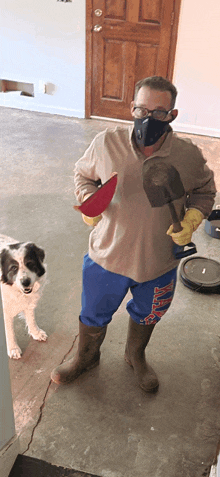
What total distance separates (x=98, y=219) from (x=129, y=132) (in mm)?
402

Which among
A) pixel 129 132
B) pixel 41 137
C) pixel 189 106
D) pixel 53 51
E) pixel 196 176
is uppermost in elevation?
pixel 129 132

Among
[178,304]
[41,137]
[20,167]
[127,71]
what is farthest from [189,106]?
[178,304]

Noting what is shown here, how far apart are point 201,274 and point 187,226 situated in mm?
1438

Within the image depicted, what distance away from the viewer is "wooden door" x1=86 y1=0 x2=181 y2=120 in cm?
518

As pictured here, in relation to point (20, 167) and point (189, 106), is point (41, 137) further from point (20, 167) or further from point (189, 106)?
point (189, 106)

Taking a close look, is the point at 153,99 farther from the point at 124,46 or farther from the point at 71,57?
the point at 71,57

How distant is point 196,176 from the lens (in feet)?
5.86

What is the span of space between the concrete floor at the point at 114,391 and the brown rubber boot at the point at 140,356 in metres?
0.06

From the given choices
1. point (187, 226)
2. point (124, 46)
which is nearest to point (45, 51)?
point (124, 46)

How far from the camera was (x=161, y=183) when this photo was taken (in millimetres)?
1683

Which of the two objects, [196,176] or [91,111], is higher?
[196,176]

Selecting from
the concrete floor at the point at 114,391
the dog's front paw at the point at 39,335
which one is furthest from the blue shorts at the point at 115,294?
the dog's front paw at the point at 39,335

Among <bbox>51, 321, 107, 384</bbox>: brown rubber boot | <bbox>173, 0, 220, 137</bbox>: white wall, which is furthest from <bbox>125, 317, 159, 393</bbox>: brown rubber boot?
<bbox>173, 0, 220, 137</bbox>: white wall

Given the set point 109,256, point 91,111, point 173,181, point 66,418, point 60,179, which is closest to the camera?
point 173,181
